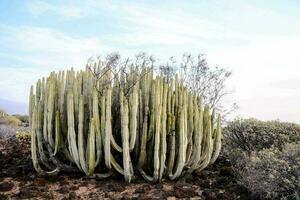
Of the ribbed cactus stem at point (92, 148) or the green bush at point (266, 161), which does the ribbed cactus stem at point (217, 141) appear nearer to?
the green bush at point (266, 161)

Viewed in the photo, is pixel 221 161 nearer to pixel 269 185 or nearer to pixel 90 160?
pixel 269 185

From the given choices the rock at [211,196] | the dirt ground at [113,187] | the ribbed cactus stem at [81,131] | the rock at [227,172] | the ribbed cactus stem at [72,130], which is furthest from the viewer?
the rock at [227,172]

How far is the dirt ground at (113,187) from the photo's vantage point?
7.35m

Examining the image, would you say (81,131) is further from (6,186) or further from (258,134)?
(258,134)

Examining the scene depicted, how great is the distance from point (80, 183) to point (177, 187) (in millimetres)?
1653

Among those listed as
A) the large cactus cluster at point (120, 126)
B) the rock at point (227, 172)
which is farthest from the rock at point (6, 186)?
the rock at point (227, 172)

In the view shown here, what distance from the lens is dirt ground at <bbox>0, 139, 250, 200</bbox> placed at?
289 inches

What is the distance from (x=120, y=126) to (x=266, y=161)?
2621 mm

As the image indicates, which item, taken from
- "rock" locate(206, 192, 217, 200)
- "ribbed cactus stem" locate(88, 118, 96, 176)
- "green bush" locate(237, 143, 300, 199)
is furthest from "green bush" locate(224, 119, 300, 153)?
"ribbed cactus stem" locate(88, 118, 96, 176)

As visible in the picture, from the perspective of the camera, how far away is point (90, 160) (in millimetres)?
7875

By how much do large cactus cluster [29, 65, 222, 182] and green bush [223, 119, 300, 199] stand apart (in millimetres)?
877

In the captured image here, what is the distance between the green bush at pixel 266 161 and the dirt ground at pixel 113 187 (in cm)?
26

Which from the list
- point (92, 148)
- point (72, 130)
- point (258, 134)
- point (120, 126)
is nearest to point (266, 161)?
point (120, 126)

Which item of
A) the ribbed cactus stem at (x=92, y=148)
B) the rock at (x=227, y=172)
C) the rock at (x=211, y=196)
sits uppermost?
the ribbed cactus stem at (x=92, y=148)
